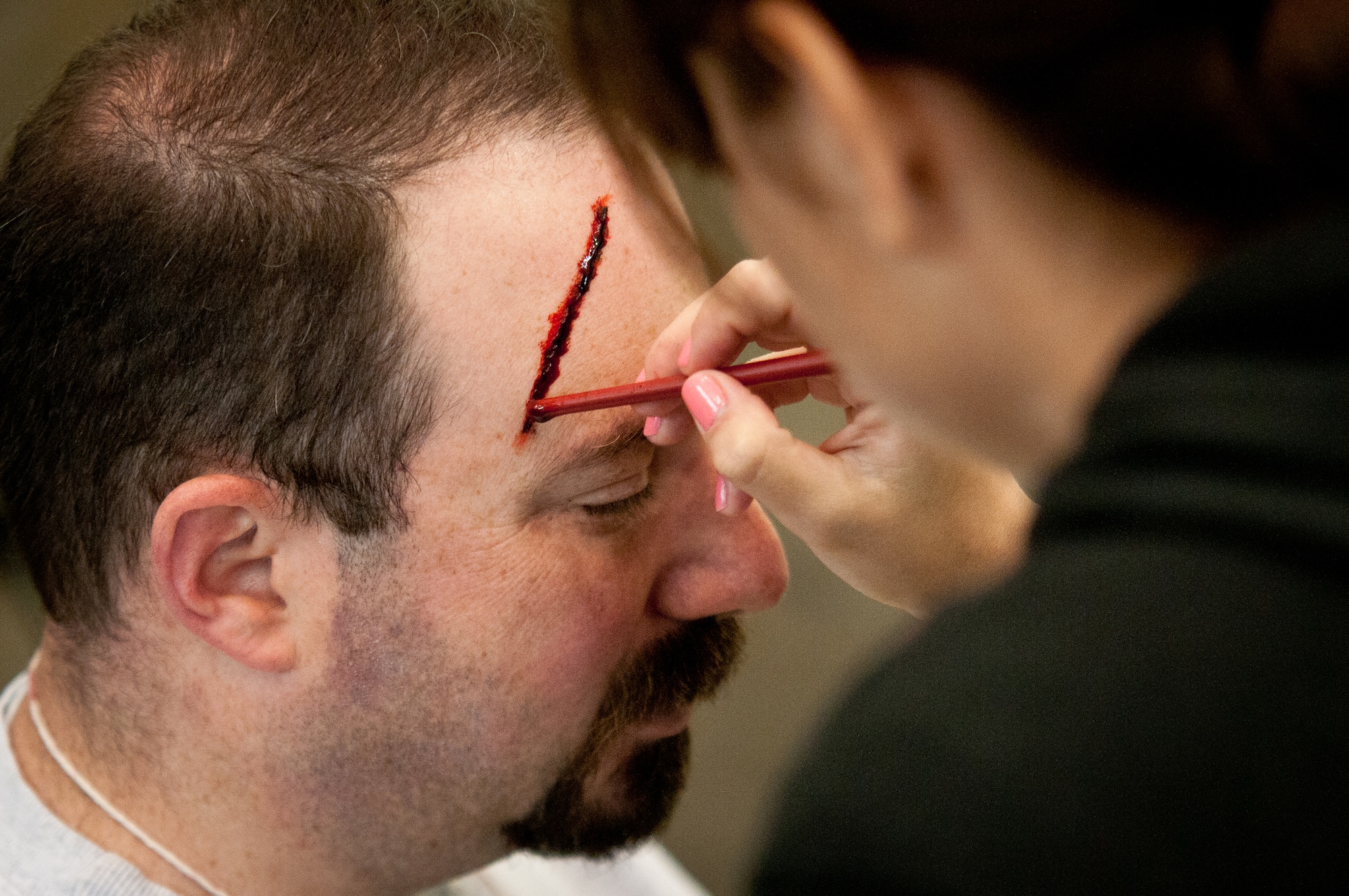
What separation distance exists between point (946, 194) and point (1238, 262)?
0.13 meters

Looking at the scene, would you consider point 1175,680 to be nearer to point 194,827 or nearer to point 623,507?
point 623,507

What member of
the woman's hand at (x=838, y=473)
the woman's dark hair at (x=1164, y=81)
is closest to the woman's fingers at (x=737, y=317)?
the woman's hand at (x=838, y=473)

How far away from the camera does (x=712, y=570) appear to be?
1048 mm

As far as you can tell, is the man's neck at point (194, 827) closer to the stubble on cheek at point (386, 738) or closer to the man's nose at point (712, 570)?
the stubble on cheek at point (386, 738)

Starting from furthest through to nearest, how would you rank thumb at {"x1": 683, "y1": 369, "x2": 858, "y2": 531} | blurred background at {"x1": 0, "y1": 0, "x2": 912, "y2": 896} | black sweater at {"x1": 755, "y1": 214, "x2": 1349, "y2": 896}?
blurred background at {"x1": 0, "y1": 0, "x2": 912, "y2": 896} < thumb at {"x1": 683, "y1": 369, "x2": 858, "y2": 531} < black sweater at {"x1": 755, "y1": 214, "x2": 1349, "y2": 896}

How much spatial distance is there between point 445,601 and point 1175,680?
66 cm

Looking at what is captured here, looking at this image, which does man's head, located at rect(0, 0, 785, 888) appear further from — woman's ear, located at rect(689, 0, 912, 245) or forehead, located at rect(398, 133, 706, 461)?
woman's ear, located at rect(689, 0, 912, 245)

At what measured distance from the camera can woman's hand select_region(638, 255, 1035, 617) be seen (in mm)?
873

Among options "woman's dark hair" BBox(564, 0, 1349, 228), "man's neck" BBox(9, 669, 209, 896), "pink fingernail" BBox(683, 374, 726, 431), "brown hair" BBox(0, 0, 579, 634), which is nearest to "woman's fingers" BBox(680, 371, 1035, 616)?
"pink fingernail" BBox(683, 374, 726, 431)

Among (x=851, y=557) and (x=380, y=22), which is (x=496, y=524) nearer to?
(x=851, y=557)

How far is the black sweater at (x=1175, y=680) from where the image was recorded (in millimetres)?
404

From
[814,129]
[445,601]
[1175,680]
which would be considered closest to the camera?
[1175,680]

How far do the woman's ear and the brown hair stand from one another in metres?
0.44

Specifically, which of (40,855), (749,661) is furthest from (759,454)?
(749,661)
